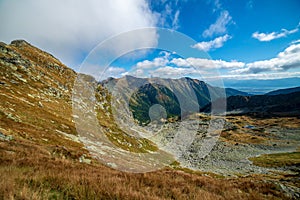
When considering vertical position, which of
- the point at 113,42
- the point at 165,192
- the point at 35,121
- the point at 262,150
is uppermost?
the point at 113,42

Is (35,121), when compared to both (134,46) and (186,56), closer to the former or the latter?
(134,46)

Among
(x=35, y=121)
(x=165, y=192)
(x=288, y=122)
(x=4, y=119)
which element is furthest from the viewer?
(x=288, y=122)

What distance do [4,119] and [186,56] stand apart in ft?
94.5

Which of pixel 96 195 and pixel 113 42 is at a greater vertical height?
pixel 113 42

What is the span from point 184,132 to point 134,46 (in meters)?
143

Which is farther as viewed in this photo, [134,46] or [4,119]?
[4,119]

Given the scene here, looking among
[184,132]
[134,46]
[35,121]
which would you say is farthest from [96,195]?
[184,132]

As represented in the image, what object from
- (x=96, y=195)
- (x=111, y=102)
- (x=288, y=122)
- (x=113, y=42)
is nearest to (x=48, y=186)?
(x=96, y=195)

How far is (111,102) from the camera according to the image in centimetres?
12238

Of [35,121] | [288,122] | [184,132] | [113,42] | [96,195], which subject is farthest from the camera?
[288,122]

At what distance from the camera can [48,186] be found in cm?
623

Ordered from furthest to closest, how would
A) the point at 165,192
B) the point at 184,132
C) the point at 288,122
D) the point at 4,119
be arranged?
the point at 288,122 < the point at 184,132 < the point at 4,119 < the point at 165,192

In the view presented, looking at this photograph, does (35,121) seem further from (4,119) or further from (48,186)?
(48,186)

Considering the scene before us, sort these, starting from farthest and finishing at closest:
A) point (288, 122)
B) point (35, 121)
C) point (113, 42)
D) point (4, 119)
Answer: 1. point (288, 122)
2. point (35, 121)
3. point (4, 119)
4. point (113, 42)
